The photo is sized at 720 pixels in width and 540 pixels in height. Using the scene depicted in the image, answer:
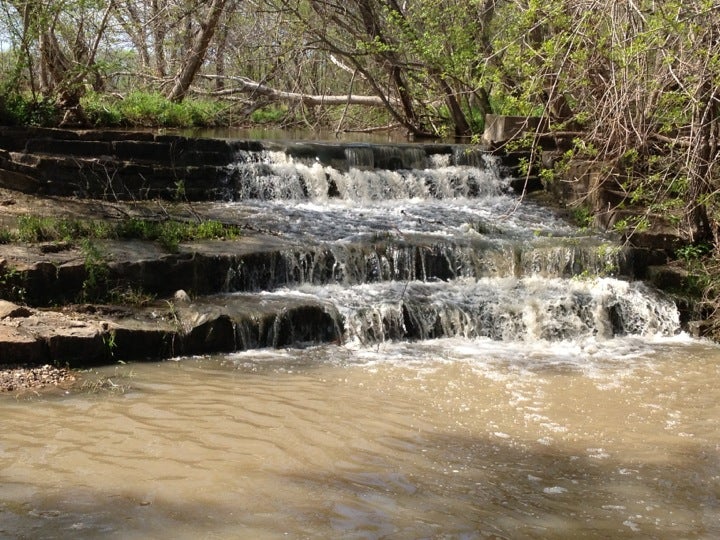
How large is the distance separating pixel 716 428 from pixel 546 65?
3466 mm

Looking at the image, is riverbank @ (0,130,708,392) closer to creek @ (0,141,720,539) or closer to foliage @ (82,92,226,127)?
creek @ (0,141,720,539)

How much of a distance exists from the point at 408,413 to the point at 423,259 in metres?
3.85

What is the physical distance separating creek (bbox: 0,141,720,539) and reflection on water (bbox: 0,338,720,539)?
0.02 metres

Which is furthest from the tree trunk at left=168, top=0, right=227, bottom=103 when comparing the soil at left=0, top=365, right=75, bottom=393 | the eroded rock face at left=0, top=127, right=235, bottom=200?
the soil at left=0, top=365, right=75, bottom=393

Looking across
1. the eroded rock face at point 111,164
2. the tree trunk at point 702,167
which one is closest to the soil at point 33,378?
the eroded rock face at point 111,164

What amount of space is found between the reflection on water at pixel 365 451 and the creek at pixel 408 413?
0.02 meters

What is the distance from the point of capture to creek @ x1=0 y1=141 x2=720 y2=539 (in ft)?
14.1

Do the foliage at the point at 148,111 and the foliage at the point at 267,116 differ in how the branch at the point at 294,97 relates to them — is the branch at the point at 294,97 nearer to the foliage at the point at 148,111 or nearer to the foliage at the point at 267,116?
the foliage at the point at 148,111

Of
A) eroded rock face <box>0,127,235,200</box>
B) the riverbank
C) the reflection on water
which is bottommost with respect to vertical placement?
the reflection on water

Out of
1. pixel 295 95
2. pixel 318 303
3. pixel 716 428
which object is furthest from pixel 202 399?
pixel 295 95

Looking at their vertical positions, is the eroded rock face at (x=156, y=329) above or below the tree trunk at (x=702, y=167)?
below

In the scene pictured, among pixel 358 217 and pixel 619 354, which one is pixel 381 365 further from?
pixel 358 217

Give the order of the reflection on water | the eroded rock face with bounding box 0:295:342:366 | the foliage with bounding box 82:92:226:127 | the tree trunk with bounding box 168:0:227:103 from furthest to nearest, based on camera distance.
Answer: the tree trunk with bounding box 168:0:227:103 < the foliage with bounding box 82:92:226:127 < the eroded rock face with bounding box 0:295:342:366 < the reflection on water

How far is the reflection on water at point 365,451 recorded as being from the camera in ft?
13.8
